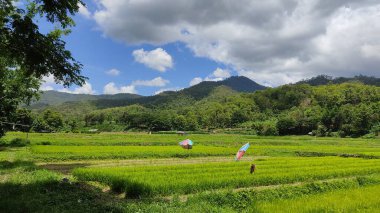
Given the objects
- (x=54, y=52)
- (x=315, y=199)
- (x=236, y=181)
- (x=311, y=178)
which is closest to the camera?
(x=54, y=52)

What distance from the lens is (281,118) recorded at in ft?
451

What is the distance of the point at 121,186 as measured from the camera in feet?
60.5

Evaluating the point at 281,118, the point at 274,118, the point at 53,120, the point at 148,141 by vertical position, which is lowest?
the point at 148,141

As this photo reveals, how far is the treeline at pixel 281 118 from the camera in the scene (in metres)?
114

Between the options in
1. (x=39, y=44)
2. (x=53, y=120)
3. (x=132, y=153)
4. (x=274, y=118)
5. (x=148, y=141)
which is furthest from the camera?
(x=274, y=118)

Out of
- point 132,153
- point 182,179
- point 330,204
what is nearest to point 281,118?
point 132,153

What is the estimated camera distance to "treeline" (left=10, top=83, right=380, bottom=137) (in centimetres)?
11407

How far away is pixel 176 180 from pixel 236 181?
3.70m

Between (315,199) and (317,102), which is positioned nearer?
(315,199)

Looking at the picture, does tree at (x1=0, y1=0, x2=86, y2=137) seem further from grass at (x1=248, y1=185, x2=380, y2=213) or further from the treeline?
the treeline

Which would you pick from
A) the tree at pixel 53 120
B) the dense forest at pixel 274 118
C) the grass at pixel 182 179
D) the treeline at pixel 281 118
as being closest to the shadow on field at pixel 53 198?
the grass at pixel 182 179

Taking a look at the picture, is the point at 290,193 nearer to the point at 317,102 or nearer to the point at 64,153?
the point at 64,153

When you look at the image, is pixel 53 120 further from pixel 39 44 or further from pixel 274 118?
pixel 39 44

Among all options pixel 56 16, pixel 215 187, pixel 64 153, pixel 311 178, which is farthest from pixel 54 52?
pixel 64 153
